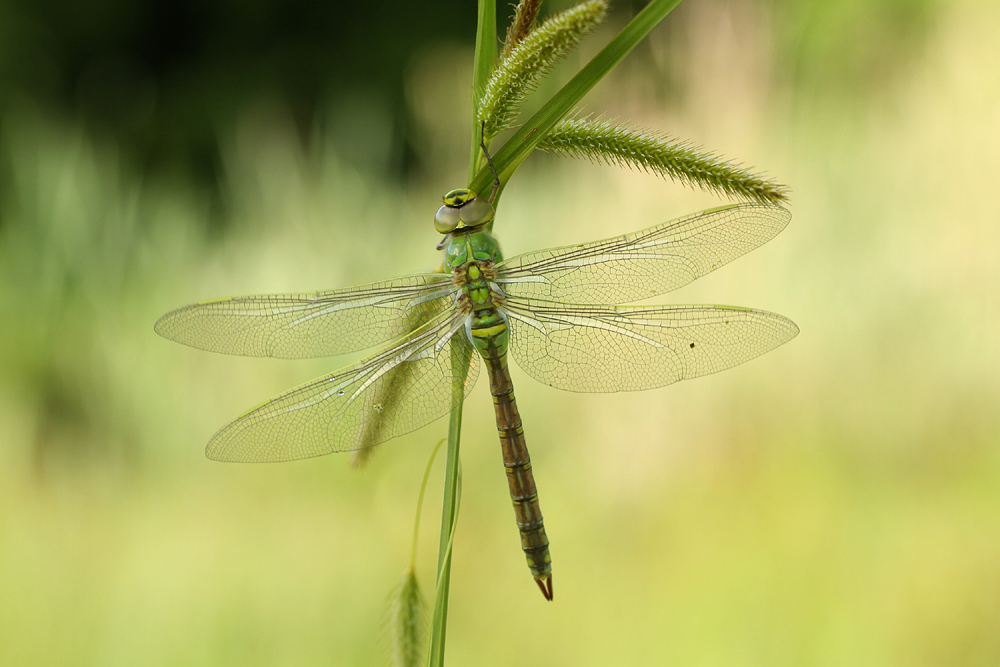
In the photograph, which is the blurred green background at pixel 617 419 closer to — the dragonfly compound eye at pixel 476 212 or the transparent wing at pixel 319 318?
the transparent wing at pixel 319 318

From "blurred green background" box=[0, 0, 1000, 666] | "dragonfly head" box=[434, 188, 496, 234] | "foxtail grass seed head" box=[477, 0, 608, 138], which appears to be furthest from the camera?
"blurred green background" box=[0, 0, 1000, 666]

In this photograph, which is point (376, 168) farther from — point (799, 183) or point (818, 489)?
point (818, 489)

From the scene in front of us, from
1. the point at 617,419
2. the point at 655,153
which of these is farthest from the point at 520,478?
the point at 617,419

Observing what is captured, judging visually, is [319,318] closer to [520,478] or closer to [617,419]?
[520,478]

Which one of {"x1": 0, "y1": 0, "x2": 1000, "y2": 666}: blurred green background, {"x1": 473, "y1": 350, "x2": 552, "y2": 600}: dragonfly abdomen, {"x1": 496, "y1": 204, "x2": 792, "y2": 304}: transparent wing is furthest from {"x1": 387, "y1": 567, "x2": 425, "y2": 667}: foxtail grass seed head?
{"x1": 0, "y1": 0, "x2": 1000, "y2": 666}: blurred green background

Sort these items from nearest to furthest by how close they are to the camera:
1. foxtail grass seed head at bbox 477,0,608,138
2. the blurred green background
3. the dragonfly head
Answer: foxtail grass seed head at bbox 477,0,608,138 < the dragonfly head < the blurred green background

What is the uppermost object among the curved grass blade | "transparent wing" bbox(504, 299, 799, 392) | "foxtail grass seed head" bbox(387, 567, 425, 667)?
the curved grass blade

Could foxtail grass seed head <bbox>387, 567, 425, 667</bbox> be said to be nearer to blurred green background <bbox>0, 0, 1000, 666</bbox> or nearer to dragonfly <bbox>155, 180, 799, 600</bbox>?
dragonfly <bbox>155, 180, 799, 600</bbox>

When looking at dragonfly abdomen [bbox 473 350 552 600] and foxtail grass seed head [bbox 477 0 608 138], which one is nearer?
foxtail grass seed head [bbox 477 0 608 138]
